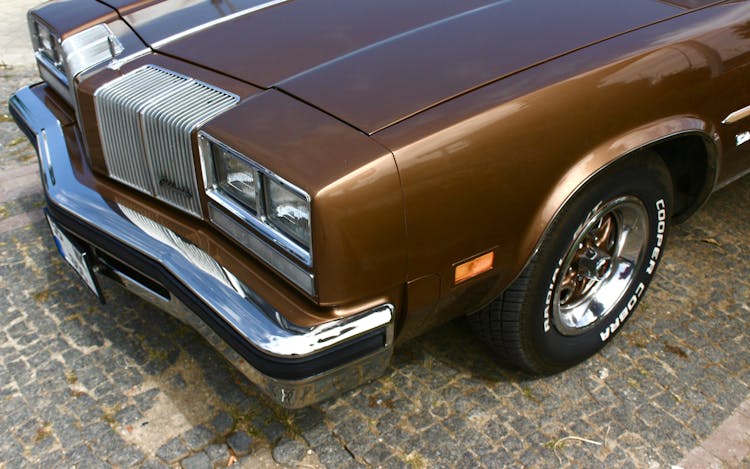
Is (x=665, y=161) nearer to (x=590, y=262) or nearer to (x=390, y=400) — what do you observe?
(x=590, y=262)

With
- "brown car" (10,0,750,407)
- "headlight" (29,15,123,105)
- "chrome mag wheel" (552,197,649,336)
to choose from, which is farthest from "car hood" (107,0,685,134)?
"chrome mag wheel" (552,197,649,336)

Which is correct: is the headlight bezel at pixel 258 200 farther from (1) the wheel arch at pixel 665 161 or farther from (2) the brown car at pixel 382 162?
(1) the wheel arch at pixel 665 161

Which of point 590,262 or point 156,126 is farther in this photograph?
point 590,262

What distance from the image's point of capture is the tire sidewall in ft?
7.52

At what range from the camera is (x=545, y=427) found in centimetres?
251

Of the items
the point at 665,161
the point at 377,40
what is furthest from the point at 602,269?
the point at 377,40

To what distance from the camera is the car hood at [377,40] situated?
6.79ft

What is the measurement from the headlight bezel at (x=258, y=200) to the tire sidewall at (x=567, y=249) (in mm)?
818

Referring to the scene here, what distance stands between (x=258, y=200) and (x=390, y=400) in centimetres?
102

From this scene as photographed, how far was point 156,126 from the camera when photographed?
2182mm

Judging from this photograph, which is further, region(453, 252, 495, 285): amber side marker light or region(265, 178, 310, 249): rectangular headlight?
region(453, 252, 495, 285): amber side marker light

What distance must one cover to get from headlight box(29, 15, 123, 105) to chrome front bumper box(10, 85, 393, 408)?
14.6 inches

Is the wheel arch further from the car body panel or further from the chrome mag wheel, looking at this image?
the chrome mag wheel

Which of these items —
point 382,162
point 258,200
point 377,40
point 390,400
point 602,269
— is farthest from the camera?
point 602,269
